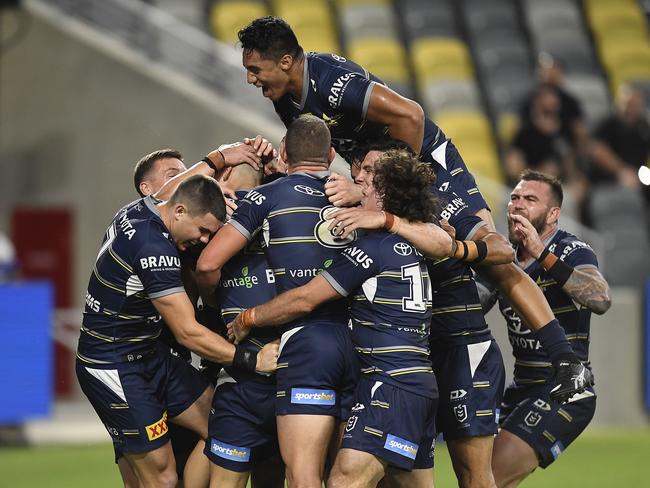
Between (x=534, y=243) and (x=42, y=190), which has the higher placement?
(x=534, y=243)

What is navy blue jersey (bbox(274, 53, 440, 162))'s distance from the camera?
298 inches

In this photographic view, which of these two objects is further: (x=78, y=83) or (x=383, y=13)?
(x=383, y=13)

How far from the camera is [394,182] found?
7262 mm

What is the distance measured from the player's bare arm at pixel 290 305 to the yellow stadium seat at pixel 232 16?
11655 mm

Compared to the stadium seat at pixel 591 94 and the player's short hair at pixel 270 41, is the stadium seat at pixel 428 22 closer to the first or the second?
the stadium seat at pixel 591 94

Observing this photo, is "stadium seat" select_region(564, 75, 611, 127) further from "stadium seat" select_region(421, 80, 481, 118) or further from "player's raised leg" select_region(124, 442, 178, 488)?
"player's raised leg" select_region(124, 442, 178, 488)

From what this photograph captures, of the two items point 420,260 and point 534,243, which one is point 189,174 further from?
point 534,243

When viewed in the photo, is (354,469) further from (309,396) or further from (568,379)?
(568,379)

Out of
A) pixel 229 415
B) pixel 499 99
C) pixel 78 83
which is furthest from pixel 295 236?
pixel 499 99

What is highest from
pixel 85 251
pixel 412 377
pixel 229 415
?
pixel 412 377

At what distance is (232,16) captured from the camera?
19.1 m

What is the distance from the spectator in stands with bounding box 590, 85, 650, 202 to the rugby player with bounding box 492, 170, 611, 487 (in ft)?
24.3

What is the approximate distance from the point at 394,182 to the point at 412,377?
1.06 m

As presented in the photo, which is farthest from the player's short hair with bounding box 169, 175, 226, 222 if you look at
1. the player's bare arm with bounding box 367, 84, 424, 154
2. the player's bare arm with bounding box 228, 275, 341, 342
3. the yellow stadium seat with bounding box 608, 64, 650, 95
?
the yellow stadium seat with bounding box 608, 64, 650, 95
